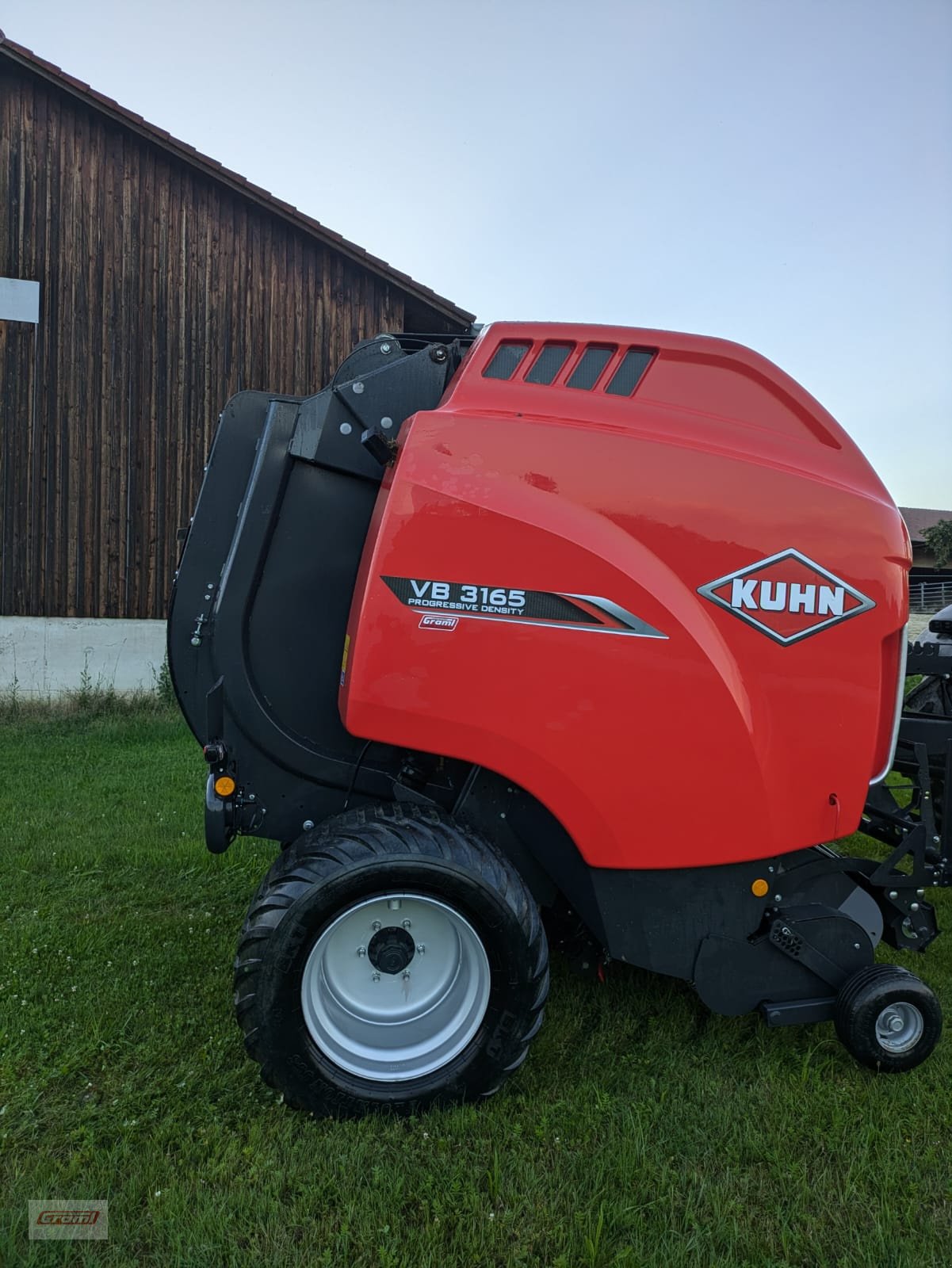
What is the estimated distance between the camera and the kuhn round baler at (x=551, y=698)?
7.63 ft

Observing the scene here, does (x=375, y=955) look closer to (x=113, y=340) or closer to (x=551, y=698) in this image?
(x=551, y=698)

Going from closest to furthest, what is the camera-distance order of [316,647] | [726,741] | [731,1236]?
1. [731,1236]
2. [726,741]
3. [316,647]

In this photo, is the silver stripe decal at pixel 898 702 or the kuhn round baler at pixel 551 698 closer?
the kuhn round baler at pixel 551 698

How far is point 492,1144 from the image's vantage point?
2.19 meters

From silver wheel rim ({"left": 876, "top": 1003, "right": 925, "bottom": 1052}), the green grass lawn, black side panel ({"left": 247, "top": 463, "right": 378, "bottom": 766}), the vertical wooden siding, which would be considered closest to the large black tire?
the green grass lawn

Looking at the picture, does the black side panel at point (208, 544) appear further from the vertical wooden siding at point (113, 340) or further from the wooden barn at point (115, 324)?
the wooden barn at point (115, 324)

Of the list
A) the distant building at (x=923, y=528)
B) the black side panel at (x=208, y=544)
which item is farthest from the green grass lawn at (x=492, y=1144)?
the distant building at (x=923, y=528)

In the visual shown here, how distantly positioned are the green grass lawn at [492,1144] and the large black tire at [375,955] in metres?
0.11

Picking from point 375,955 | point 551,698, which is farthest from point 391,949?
point 551,698

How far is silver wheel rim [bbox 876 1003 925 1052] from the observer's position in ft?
8.41

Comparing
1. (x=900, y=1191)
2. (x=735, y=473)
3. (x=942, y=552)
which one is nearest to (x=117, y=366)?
(x=735, y=473)

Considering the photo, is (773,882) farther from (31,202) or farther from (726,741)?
(31,202)

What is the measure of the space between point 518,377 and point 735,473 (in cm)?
73

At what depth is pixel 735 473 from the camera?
2.44 meters
